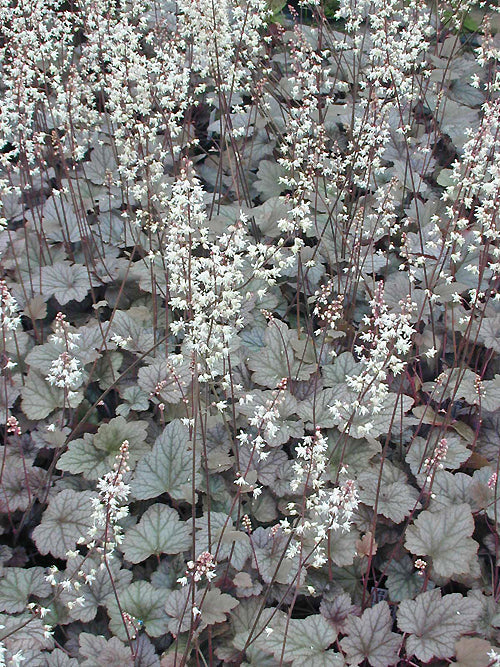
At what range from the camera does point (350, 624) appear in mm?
2422

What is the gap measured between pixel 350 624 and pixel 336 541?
35 centimetres

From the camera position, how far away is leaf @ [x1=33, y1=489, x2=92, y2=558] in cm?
262

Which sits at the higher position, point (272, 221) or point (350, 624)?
point (272, 221)

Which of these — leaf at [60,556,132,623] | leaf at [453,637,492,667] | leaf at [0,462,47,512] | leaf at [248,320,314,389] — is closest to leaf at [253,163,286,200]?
leaf at [248,320,314,389]

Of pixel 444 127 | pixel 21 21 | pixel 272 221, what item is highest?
pixel 21 21

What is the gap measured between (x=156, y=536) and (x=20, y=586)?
555mm

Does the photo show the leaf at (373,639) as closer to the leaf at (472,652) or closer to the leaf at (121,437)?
the leaf at (472,652)

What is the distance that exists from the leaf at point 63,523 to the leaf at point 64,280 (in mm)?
1293

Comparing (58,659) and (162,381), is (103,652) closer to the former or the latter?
(58,659)

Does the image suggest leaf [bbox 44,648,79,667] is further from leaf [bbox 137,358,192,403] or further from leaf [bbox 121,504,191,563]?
leaf [bbox 137,358,192,403]

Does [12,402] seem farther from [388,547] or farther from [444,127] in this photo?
[444,127]

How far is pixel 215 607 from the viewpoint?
7.57ft

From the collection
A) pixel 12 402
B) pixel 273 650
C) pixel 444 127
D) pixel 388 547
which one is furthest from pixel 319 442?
pixel 444 127

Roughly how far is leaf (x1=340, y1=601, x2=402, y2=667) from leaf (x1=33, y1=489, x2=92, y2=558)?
112cm
